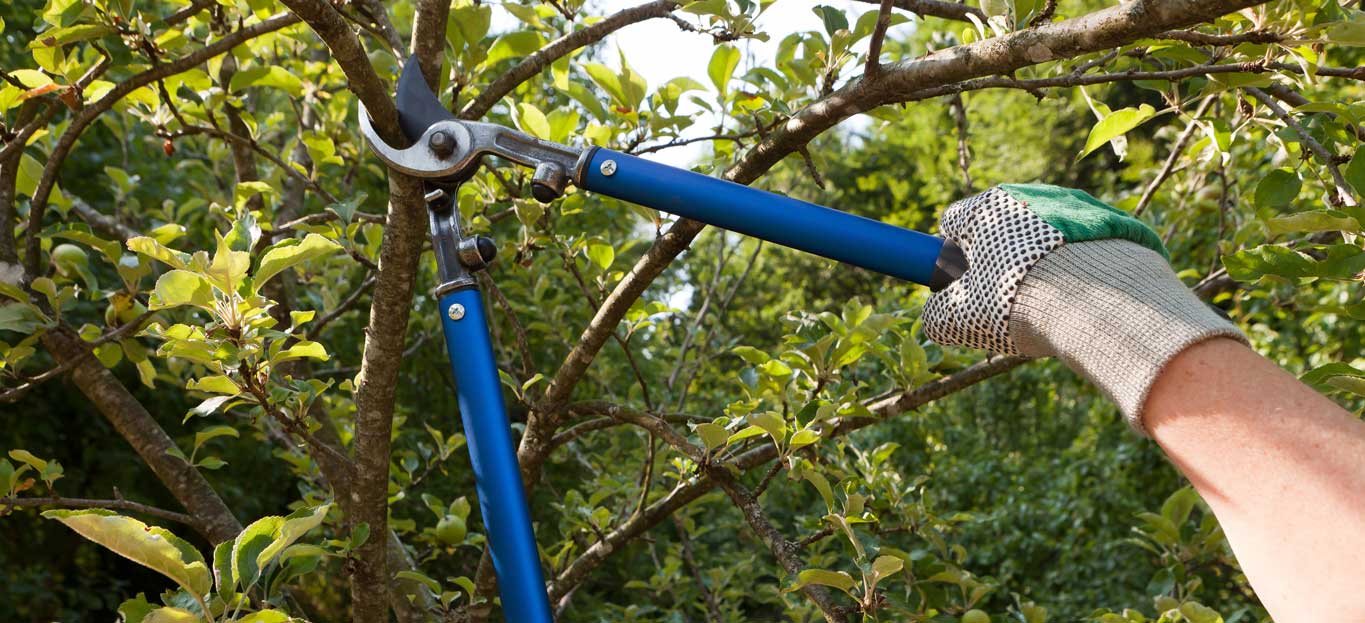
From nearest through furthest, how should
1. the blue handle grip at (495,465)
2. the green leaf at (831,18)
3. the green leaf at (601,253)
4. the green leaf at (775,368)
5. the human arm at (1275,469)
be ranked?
1. the human arm at (1275,469)
2. the blue handle grip at (495,465)
3. the green leaf at (831,18)
4. the green leaf at (775,368)
5. the green leaf at (601,253)

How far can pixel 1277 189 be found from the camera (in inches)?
57.8

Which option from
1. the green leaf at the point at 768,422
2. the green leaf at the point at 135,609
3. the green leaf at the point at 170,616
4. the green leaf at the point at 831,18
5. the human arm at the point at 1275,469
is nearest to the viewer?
the human arm at the point at 1275,469

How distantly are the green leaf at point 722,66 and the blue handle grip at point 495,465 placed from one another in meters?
0.75

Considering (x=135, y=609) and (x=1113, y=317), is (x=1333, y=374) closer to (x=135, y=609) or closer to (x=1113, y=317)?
(x=1113, y=317)

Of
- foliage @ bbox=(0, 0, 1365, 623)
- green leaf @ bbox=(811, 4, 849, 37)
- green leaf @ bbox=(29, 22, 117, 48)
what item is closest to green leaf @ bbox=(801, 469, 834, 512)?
foliage @ bbox=(0, 0, 1365, 623)

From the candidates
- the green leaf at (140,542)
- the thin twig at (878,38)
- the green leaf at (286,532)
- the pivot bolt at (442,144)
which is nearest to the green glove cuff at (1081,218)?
the thin twig at (878,38)

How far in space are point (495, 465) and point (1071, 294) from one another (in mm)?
688

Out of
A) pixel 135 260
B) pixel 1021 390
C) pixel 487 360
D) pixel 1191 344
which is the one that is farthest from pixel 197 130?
pixel 1021 390

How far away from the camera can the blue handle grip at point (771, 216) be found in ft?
3.81

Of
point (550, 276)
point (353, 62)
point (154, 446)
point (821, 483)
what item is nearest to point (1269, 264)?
point (821, 483)

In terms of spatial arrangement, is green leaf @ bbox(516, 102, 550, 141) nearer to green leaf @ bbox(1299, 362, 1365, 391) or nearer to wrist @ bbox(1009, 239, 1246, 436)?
wrist @ bbox(1009, 239, 1246, 436)

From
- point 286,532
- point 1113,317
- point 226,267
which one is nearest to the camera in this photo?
point 1113,317

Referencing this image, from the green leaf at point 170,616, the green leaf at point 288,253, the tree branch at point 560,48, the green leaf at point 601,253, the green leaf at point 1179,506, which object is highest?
the tree branch at point 560,48

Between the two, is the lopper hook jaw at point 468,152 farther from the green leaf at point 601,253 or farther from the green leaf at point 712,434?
the green leaf at point 601,253
